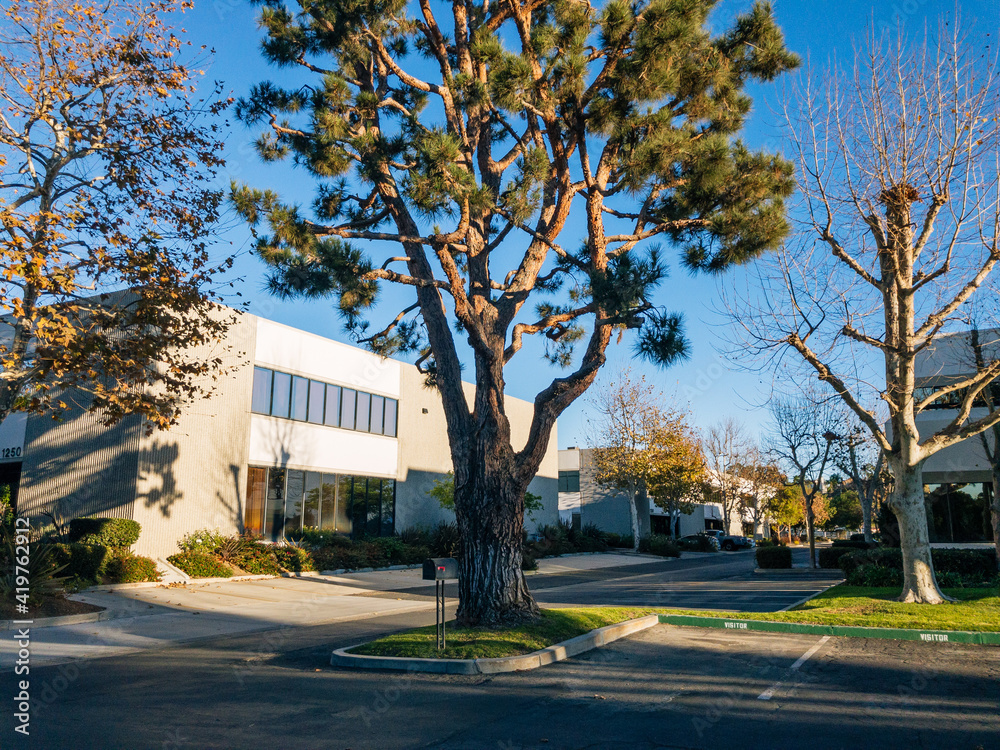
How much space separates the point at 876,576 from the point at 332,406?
17.7 metres

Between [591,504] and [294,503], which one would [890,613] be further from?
[591,504]

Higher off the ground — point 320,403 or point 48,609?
point 320,403

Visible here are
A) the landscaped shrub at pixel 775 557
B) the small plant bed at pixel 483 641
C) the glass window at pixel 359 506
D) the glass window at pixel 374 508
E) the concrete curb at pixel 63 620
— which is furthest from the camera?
the glass window at pixel 374 508

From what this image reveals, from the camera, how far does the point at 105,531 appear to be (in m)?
17.3

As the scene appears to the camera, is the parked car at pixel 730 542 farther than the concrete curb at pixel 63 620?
Yes

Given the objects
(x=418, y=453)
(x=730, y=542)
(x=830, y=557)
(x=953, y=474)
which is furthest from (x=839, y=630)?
(x=730, y=542)

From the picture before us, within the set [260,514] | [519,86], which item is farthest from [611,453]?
[519,86]

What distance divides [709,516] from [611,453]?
2763 centimetres

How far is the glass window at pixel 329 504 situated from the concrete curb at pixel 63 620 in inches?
455

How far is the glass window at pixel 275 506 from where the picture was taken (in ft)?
74.2

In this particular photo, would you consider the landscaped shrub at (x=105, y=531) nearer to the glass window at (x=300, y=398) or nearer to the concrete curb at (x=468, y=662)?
the glass window at (x=300, y=398)

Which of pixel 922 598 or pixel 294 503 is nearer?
pixel 922 598

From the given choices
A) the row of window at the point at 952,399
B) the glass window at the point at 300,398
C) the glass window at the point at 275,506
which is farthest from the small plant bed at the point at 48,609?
the row of window at the point at 952,399

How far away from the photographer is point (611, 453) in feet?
132
